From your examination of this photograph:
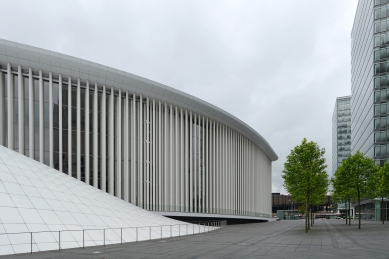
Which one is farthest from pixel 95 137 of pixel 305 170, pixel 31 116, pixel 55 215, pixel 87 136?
pixel 305 170

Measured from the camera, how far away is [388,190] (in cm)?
4925

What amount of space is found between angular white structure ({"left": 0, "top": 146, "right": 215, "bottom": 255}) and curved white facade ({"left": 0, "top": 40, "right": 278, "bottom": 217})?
6763 mm

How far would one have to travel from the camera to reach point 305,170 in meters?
36.8

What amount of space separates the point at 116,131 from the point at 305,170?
18.7 metres

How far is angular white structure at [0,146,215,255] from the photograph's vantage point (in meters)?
16.9

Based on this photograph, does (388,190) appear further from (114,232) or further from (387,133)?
(114,232)

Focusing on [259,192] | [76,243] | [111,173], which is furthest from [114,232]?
[259,192]

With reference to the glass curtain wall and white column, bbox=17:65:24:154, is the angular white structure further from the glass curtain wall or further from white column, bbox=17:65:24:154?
the glass curtain wall

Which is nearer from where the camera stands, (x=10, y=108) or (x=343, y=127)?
(x=10, y=108)

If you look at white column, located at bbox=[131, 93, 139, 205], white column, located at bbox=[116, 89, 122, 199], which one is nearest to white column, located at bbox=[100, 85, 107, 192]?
white column, located at bbox=[116, 89, 122, 199]

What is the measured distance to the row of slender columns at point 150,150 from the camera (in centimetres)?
3391

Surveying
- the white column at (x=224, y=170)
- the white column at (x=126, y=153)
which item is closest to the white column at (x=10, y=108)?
the white column at (x=126, y=153)

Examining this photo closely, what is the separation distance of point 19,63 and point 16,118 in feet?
15.1

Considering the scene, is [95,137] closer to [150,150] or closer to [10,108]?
[150,150]
